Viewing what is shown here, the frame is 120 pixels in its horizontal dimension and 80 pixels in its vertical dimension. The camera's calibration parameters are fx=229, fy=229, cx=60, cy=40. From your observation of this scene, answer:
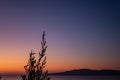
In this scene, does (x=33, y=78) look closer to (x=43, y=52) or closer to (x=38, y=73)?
(x=38, y=73)

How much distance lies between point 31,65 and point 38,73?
0.60m

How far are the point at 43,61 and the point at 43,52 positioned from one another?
17.8 inches

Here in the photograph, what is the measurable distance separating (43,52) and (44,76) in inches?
46.9

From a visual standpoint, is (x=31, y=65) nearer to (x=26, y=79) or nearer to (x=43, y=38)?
(x=26, y=79)

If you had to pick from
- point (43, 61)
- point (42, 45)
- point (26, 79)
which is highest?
point (42, 45)

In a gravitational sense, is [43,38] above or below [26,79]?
above

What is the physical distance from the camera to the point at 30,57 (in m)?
11.7

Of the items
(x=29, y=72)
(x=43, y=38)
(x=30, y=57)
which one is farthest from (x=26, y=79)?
(x=43, y=38)

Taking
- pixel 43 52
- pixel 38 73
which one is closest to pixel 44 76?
pixel 38 73

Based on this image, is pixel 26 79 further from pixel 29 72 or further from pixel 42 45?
pixel 42 45

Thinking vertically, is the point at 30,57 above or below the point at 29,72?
above

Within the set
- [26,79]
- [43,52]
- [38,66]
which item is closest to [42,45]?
[43,52]

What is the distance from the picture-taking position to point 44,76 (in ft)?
37.2

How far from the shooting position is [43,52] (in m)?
11.4
